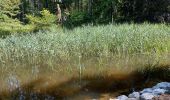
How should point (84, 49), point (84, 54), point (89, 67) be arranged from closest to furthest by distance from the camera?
point (89, 67)
point (84, 54)
point (84, 49)

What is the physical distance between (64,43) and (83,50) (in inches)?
25.4

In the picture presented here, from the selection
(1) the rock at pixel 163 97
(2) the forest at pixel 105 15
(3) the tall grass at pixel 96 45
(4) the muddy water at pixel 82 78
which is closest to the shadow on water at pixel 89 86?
(4) the muddy water at pixel 82 78

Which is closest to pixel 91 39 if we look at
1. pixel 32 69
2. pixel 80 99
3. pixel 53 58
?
pixel 53 58

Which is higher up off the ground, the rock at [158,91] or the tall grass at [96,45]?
the tall grass at [96,45]

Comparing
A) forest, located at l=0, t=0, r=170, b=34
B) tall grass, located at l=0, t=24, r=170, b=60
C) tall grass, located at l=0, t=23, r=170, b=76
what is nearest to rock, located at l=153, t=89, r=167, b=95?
tall grass, located at l=0, t=23, r=170, b=76

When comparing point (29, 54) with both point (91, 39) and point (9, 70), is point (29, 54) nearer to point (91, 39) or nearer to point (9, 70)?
point (9, 70)

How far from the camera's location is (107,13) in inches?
1015

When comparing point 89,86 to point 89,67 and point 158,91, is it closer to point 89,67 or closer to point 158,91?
point 89,67

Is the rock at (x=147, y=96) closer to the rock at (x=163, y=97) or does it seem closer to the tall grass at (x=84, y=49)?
the rock at (x=163, y=97)

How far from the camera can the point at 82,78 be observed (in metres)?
7.91

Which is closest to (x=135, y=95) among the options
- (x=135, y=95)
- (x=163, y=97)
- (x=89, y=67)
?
(x=135, y=95)

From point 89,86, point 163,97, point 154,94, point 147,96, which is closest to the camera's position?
point 163,97

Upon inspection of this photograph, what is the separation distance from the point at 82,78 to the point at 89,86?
1.88 ft

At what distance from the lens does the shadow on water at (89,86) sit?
687 centimetres
